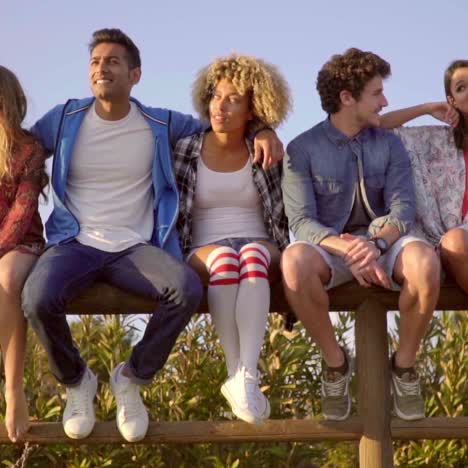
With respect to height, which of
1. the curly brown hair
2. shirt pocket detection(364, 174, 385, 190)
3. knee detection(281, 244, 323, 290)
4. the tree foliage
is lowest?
the tree foliage

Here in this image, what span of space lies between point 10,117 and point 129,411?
4.42 feet

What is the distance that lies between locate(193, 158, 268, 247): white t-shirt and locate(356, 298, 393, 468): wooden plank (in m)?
0.61

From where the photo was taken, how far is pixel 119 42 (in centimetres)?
510

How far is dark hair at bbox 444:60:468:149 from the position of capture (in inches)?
205

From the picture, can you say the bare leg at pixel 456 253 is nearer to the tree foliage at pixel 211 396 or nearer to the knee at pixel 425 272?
the knee at pixel 425 272

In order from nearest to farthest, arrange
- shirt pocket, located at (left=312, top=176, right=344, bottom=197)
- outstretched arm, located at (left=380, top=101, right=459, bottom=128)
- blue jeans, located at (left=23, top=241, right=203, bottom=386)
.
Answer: blue jeans, located at (left=23, top=241, right=203, bottom=386) → shirt pocket, located at (left=312, top=176, right=344, bottom=197) → outstretched arm, located at (left=380, top=101, right=459, bottom=128)

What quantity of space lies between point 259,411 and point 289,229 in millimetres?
805

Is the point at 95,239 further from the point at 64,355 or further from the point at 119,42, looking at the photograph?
the point at 119,42

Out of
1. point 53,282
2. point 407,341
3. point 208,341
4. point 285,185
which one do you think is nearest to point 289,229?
point 285,185

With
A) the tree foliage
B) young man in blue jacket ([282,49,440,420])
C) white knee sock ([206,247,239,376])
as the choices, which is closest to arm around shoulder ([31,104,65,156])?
white knee sock ([206,247,239,376])

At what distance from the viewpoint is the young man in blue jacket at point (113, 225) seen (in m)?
4.58

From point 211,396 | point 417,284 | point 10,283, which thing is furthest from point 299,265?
point 211,396

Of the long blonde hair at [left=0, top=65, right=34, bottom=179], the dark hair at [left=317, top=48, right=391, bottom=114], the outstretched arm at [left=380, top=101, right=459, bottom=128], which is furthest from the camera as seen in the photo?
the outstretched arm at [left=380, top=101, right=459, bottom=128]

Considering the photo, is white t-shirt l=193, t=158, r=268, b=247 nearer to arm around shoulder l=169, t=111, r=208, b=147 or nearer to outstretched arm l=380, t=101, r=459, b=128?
arm around shoulder l=169, t=111, r=208, b=147
